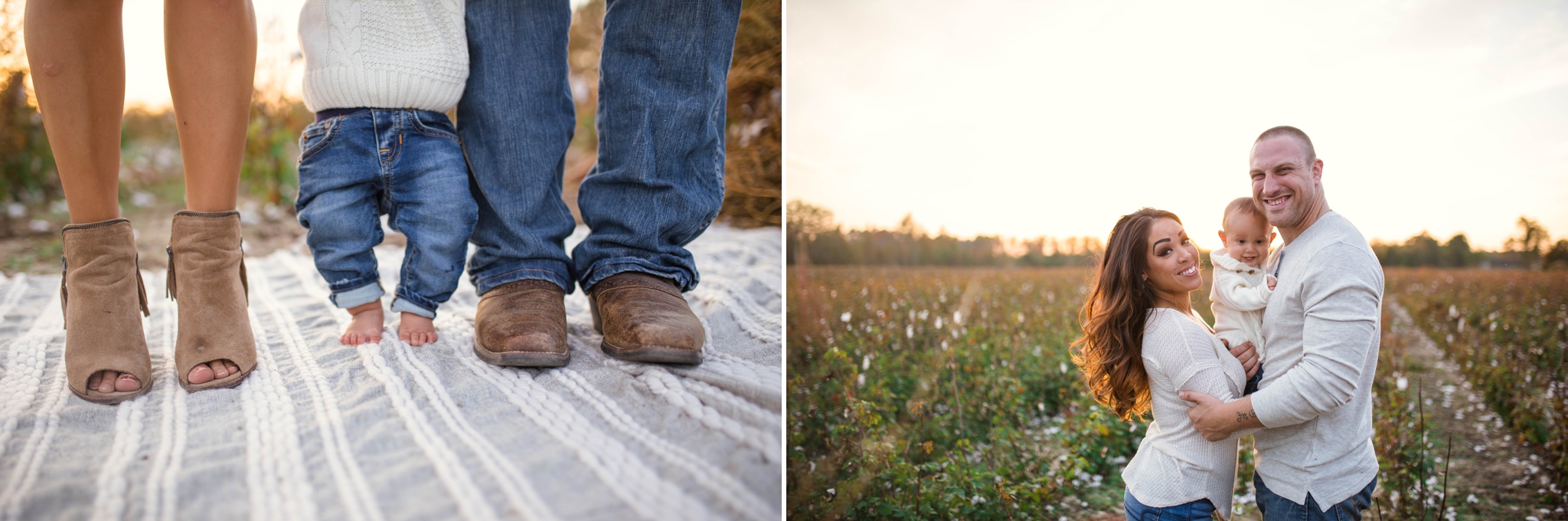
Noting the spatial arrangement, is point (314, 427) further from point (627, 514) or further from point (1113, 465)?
point (1113, 465)

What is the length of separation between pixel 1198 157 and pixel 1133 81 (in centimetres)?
22

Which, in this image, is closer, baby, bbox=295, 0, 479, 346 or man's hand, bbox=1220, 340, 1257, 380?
man's hand, bbox=1220, 340, 1257, 380

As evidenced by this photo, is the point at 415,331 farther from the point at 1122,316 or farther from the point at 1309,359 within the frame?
the point at 1309,359

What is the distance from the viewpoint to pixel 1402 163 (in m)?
1.43

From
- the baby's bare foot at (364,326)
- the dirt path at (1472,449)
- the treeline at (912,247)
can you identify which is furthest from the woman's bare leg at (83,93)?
the dirt path at (1472,449)

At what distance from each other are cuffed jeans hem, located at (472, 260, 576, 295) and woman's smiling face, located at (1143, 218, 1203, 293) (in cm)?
104

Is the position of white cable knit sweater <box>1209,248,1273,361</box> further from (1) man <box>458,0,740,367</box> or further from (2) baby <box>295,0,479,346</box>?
(2) baby <box>295,0,479,346</box>

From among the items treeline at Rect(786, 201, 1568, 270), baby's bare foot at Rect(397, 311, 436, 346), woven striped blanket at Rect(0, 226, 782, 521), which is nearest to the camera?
woven striped blanket at Rect(0, 226, 782, 521)

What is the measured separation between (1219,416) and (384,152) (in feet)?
4.64

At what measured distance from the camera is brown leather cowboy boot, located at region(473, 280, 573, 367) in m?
1.14

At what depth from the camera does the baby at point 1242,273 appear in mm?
1079

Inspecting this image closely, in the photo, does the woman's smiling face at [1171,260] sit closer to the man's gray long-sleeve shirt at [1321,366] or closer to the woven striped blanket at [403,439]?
the man's gray long-sleeve shirt at [1321,366]

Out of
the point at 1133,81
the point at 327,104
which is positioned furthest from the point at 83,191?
the point at 1133,81

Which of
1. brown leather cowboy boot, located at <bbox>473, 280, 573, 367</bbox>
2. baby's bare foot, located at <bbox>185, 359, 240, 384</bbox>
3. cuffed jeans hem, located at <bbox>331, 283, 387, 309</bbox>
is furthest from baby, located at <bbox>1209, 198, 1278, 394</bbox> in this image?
baby's bare foot, located at <bbox>185, 359, 240, 384</bbox>
